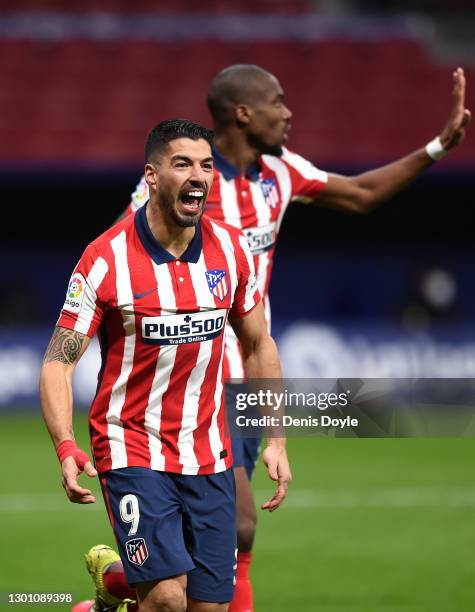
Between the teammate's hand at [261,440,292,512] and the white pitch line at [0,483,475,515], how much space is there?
17.8ft

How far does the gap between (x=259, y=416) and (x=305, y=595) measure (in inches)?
85.1

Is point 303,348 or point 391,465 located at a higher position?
point 303,348

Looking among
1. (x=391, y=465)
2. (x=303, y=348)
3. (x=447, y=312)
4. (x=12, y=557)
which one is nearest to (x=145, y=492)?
(x=12, y=557)

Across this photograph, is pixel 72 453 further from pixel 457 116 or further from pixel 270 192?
pixel 457 116

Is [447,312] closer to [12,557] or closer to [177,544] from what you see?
[12,557]

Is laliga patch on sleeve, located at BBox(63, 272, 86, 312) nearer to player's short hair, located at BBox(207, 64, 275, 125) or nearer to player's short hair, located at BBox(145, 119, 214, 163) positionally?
player's short hair, located at BBox(145, 119, 214, 163)

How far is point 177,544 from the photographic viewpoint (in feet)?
16.0

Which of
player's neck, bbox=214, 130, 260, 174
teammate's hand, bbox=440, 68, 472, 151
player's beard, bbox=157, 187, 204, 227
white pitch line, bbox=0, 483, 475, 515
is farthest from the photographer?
white pitch line, bbox=0, 483, 475, 515

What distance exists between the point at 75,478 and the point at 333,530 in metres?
5.22

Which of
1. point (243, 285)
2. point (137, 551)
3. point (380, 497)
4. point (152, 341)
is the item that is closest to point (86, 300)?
point (152, 341)

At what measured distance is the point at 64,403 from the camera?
186 inches

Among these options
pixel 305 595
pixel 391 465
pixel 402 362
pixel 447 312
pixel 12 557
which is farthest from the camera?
pixel 447 312

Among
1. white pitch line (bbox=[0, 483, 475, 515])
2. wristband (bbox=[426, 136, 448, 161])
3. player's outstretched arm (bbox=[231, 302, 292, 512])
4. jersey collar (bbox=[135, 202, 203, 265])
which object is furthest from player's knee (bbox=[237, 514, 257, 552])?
white pitch line (bbox=[0, 483, 475, 515])

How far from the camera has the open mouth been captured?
490 cm
